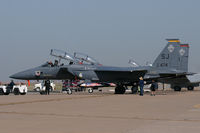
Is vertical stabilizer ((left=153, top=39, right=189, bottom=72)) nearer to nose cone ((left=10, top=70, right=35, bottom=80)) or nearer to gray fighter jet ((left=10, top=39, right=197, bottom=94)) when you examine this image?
gray fighter jet ((left=10, top=39, right=197, bottom=94))

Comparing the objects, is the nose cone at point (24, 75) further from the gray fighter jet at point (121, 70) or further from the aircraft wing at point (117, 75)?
the aircraft wing at point (117, 75)

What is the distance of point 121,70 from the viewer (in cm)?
2489

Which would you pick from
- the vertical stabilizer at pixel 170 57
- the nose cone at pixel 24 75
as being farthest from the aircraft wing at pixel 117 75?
the nose cone at pixel 24 75

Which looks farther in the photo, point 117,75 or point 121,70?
point 117,75

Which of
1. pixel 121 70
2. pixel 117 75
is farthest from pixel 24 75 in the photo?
pixel 121 70

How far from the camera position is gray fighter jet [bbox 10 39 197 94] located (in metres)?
25.0

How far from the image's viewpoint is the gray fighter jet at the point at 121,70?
2503 centimetres

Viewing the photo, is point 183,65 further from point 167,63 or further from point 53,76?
point 53,76

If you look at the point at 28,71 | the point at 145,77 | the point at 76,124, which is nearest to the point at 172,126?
the point at 76,124

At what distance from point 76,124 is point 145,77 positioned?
17834mm

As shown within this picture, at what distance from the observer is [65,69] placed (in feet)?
86.0

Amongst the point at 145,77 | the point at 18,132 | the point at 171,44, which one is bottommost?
the point at 18,132

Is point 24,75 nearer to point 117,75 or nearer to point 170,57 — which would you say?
point 117,75

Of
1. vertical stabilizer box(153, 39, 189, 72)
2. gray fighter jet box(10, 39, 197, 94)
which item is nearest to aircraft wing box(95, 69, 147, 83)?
gray fighter jet box(10, 39, 197, 94)
